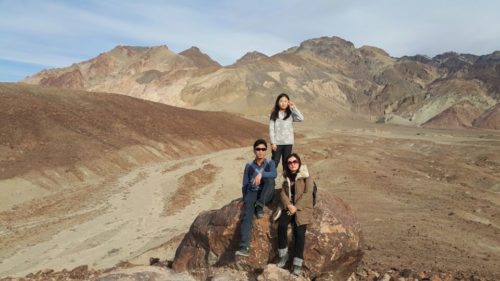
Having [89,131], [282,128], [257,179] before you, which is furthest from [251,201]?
[89,131]

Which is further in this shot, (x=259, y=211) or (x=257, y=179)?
(x=259, y=211)

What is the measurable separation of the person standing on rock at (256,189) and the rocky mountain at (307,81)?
272ft

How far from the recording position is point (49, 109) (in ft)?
116

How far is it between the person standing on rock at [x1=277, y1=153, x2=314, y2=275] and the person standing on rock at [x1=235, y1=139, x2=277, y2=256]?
37 centimetres

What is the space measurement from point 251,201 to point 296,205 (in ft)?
2.61

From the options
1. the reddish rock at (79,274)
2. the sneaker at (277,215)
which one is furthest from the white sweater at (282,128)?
the reddish rock at (79,274)

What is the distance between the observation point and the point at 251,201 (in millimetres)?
7809

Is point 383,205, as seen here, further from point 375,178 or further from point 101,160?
point 101,160

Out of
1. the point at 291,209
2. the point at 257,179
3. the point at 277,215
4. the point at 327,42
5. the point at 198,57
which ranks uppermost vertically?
the point at 327,42

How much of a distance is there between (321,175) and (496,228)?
10424 millimetres

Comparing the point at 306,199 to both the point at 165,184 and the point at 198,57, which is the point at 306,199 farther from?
the point at 198,57

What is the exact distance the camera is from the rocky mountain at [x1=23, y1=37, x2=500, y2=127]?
102m

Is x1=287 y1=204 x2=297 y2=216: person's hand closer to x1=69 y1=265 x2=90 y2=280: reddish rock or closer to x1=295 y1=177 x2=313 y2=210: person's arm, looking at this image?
x1=295 y1=177 x2=313 y2=210: person's arm

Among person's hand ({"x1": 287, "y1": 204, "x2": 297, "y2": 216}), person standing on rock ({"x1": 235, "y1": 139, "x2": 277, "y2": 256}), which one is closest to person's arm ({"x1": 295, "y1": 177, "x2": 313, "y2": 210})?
person's hand ({"x1": 287, "y1": 204, "x2": 297, "y2": 216})
